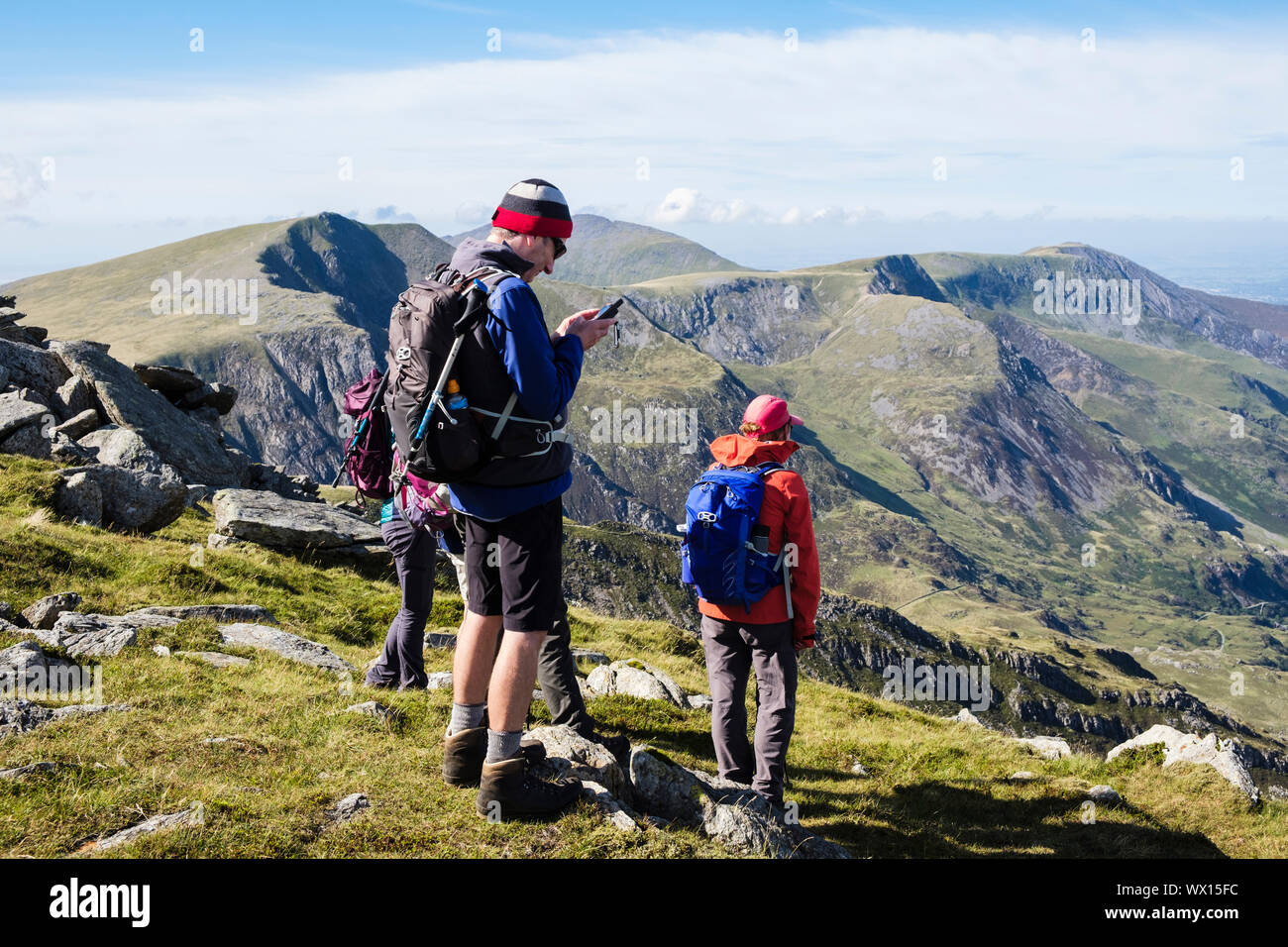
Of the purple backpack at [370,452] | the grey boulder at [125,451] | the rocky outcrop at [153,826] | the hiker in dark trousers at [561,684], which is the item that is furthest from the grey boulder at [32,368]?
the rocky outcrop at [153,826]

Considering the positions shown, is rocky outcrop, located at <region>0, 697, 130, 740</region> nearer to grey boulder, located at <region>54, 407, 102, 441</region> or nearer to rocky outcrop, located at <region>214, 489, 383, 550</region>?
rocky outcrop, located at <region>214, 489, 383, 550</region>

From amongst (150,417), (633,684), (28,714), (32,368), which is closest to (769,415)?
(633,684)

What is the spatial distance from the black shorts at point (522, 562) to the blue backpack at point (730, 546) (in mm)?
2915

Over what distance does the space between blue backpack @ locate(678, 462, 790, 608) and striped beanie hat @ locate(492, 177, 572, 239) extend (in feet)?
13.0

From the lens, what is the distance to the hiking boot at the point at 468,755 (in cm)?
909

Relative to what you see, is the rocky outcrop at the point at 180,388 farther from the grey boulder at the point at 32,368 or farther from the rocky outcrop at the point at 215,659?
the rocky outcrop at the point at 215,659

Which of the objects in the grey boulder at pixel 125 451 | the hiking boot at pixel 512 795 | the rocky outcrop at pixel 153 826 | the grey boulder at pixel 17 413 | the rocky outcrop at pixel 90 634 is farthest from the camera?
the grey boulder at pixel 125 451

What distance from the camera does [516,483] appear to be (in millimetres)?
8266

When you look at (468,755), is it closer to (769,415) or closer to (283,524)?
(769,415)

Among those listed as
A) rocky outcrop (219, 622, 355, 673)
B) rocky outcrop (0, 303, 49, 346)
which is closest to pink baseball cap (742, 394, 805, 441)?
rocky outcrop (219, 622, 355, 673)

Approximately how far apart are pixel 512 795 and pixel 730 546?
13.9 feet

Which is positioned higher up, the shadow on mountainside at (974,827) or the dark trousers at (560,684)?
the dark trousers at (560,684)

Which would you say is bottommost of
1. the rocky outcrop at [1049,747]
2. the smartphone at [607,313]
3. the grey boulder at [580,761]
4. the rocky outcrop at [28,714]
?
the rocky outcrop at [1049,747]
